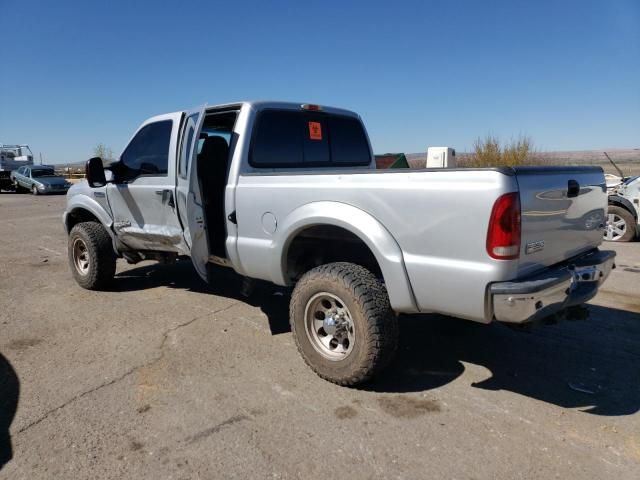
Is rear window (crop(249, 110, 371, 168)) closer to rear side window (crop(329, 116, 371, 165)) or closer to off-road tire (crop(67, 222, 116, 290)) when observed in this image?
rear side window (crop(329, 116, 371, 165))

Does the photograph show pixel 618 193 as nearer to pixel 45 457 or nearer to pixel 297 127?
pixel 297 127

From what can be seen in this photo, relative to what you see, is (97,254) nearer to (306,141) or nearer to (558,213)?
(306,141)

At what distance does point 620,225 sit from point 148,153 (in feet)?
27.3

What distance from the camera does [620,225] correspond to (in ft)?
29.0

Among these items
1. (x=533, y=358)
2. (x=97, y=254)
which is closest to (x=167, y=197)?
(x=97, y=254)

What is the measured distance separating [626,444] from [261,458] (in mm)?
2021

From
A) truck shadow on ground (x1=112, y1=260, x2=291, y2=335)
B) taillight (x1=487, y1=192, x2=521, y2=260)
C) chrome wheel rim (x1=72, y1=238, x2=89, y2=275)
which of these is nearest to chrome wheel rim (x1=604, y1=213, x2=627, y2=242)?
truck shadow on ground (x1=112, y1=260, x2=291, y2=335)

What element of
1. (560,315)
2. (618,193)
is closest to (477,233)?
(560,315)

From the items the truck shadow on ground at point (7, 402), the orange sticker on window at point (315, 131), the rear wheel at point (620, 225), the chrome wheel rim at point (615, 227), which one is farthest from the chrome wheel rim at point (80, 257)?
the chrome wheel rim at point (615, 227)

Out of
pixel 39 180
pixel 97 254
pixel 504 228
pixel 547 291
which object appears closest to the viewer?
pixel 504 228

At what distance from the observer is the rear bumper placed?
8.58 feet

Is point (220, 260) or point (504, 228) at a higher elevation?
point (504, 228)

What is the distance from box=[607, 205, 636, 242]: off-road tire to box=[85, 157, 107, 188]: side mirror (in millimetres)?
8559

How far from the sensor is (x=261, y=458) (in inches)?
102
